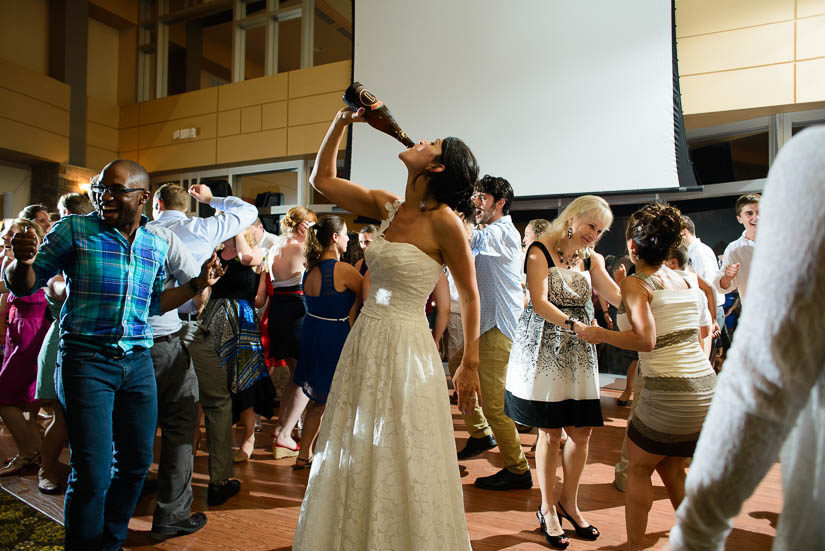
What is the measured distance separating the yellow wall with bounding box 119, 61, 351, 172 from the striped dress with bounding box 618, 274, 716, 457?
6.64 meters

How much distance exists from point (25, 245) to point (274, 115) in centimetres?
709

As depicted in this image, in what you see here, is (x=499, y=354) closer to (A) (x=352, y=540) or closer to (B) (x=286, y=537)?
(B) (x=286, y=537)

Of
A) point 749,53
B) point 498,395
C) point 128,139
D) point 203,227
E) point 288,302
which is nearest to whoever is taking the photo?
point 203,227

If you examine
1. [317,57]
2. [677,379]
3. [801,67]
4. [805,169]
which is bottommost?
[677,379]

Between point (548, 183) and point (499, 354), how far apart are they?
324 centimetres

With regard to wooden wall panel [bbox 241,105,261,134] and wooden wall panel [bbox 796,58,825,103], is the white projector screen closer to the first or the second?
wooden wall panel [bbox 796,58,825,103]

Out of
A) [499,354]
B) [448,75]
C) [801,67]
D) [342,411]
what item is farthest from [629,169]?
[342,411]

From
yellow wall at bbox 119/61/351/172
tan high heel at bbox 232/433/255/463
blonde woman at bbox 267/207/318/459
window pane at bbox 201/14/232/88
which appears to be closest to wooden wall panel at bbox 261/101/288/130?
yellow wall at bbox 119/61/351/172

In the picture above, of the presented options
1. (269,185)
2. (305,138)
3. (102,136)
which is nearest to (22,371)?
(305,138)

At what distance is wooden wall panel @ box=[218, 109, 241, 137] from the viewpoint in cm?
847

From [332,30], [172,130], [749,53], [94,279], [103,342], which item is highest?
[332,30]

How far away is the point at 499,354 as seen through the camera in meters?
3.00

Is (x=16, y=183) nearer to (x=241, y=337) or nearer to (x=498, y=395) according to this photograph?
(x=241, y=337)

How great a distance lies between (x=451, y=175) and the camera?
5.48ft
